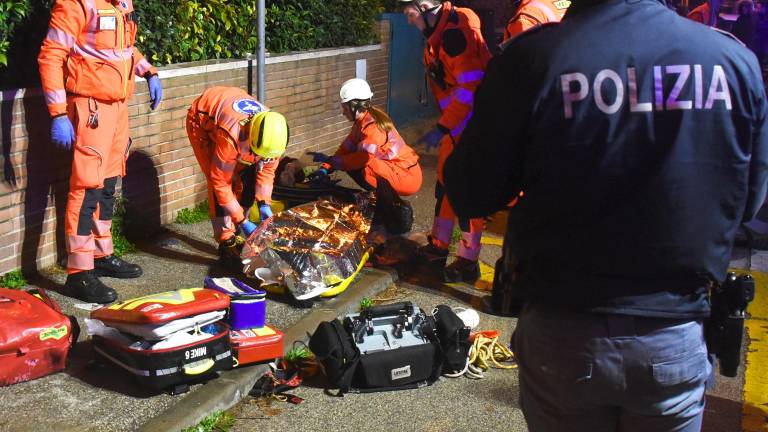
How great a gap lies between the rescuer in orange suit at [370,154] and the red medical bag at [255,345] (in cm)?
256

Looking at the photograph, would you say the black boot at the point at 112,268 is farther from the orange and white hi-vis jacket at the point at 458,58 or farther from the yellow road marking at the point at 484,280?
the orange and white hi-vis jacket at the point at 458,58

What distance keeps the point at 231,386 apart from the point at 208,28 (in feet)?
13.4

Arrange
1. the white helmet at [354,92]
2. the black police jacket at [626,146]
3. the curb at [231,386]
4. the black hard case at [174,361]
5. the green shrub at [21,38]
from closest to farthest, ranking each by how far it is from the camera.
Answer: the black police jacket at [626,146] → the curb at [231,386] → the black hard case at [174,361] → the green shrub at [21,38] → the white helmet at [354,92]

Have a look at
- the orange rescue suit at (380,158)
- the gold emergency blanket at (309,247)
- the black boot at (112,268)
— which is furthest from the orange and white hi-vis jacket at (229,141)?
the orange rescue suit at (380,158)

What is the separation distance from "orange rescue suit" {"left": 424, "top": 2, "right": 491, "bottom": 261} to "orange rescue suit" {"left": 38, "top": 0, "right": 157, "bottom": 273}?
7.00ft

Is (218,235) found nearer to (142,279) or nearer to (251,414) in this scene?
(142,279)

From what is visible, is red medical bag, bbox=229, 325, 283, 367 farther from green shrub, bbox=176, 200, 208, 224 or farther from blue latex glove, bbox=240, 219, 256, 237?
green shrub, bbox=176, 200, 208, 224

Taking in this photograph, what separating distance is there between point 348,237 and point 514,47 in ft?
12.8

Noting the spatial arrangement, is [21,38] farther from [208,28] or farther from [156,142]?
[208,28]

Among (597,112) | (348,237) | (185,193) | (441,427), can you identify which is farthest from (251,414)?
(185,193)

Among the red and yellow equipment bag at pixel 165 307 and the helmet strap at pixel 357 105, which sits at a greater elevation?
the helmet strap at pixel 357 105

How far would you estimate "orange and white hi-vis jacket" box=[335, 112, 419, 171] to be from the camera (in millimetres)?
7129

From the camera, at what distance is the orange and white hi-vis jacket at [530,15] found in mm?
5891

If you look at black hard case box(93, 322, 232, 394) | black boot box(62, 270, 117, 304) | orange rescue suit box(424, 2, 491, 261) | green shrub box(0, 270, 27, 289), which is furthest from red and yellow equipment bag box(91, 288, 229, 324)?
orange rescue suit box(424, 2, 491, 261)
